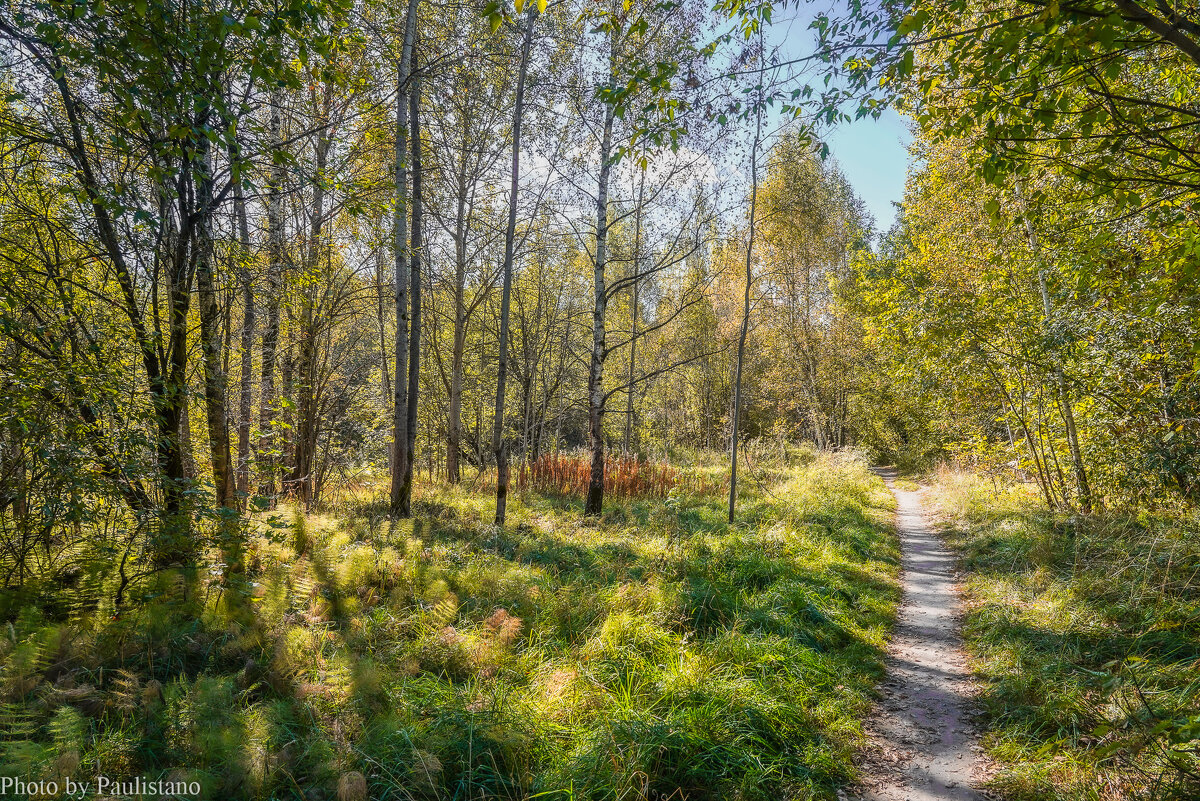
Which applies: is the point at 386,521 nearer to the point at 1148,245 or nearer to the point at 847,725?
the point at 847,725

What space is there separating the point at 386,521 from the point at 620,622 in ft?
13.0

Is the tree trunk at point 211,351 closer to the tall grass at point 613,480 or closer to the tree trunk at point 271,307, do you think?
the tree trunk at point 271,307

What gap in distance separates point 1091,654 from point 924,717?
4.86 feet

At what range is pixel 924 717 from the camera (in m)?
3.63

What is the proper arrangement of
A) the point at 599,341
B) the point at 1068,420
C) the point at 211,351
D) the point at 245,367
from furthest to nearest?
the point at 599,341
the point at 245,367
the point at 1068,420
the point at 211,351

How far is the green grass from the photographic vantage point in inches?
102

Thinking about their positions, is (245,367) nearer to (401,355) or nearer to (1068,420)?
(401,355)

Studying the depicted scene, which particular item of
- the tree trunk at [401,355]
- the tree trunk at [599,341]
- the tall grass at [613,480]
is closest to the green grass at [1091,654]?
the tree trunk at [599,341]

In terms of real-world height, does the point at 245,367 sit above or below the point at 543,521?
above

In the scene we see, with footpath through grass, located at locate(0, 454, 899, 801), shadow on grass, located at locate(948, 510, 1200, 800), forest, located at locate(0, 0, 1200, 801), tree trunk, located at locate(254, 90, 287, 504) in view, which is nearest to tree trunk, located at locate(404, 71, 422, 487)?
forest, located at locate(0, 0, 1200, 801)

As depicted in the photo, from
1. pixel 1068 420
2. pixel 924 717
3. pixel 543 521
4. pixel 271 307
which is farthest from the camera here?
pixel 543 521

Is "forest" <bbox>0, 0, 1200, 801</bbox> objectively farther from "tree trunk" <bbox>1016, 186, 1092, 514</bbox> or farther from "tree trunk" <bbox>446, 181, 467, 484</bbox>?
"tree trunk" <bbox>446, 181, 467, 484</bbox>

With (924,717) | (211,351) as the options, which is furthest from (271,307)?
(924,717)

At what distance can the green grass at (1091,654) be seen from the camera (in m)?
2.59
